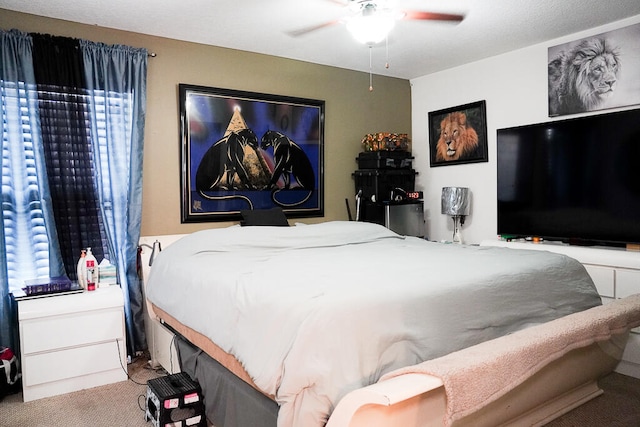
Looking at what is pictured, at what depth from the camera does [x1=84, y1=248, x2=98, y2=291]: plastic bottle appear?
3047 mm

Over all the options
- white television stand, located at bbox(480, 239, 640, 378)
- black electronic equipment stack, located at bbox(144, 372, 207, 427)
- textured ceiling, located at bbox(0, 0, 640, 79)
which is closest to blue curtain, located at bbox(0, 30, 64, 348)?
textured ceiling, located at bbox(0, 0, 640, 79)

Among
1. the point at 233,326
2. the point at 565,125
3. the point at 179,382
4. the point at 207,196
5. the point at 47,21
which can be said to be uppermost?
the point at 47,21

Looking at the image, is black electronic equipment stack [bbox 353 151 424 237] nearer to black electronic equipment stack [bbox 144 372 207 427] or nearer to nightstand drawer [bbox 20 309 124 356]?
nightstand drawer [bbox 20 309 124 356]

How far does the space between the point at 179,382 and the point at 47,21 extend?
2.56 m

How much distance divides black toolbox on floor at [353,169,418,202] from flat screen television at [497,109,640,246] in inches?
37.9

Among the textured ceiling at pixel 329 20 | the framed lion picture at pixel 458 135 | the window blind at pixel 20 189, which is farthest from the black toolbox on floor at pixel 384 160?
the window blind at pixel 20 189

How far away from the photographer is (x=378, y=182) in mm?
4434

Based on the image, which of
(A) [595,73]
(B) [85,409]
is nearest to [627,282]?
(A) [595,73]

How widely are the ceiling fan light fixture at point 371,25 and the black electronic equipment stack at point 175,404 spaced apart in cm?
201

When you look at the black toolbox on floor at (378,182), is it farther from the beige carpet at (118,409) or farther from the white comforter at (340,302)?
the beige carpet at (118,409)

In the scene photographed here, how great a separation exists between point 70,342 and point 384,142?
312 centimetres

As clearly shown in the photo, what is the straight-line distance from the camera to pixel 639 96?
3.32 m

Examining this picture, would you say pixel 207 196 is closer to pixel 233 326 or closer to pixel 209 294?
pixel 209 294

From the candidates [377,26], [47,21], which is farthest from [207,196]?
[377,26]
